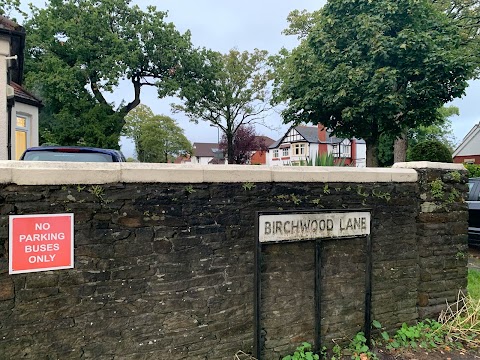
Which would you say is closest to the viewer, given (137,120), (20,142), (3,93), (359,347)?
(359,347)

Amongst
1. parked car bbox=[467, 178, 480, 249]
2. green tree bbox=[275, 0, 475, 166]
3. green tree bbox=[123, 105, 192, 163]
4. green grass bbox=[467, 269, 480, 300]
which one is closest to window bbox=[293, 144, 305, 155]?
green tree bbox=[123, 105, 192, 163]

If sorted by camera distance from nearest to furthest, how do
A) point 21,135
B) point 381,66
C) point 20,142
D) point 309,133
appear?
point 381,66 < point 20,142 < point 21,135 < point 309,133

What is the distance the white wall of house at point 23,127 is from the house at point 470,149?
33903 millimetres

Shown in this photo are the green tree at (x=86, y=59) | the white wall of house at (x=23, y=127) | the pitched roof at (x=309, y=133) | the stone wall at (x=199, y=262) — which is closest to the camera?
the stone wall at (x=199, y=262)

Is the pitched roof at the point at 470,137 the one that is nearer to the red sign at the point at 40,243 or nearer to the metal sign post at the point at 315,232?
the metal sign post at the point at 315,232

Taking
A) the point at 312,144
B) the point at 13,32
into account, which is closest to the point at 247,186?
the point at 13,32

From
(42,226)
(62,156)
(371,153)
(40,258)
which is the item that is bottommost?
(40,258)

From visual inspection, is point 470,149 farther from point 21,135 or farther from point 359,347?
point 359,347

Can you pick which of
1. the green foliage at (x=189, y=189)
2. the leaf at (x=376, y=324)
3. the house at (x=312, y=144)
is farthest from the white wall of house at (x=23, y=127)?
the house at (x=312, y=144)

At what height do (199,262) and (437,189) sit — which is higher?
(437,189)

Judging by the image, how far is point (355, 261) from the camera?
15.5 ft

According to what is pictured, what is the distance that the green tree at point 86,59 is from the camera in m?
24.3

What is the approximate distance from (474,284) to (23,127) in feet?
52.6

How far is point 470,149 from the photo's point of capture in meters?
34.9
